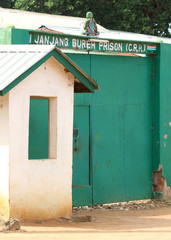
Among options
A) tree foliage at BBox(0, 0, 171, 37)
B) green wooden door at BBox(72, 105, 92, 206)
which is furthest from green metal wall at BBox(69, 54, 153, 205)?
tree foliage at BBox(0, 0, 171, 37)

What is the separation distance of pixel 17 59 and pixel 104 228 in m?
2.69

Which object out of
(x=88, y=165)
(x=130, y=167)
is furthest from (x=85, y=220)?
(x=130, y=167)

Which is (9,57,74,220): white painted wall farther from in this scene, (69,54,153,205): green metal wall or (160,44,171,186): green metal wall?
(160,44,171,186): green metal wall

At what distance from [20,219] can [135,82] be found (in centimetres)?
425

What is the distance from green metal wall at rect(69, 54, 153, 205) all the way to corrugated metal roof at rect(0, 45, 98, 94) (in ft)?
6.27

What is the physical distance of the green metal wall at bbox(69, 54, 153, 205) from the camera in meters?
11.0

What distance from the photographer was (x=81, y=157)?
10.8m

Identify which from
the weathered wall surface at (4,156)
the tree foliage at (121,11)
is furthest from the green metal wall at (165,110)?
the tree foliage at (121,11)

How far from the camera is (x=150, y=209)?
36.7 feet

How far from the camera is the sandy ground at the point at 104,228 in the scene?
305 inches

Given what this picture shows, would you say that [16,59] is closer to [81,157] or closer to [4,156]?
[4,156]

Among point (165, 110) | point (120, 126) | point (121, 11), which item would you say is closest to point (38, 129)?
point (120, 126)

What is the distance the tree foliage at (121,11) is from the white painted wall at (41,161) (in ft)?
49.1

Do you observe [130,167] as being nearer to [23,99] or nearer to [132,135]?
[132,135]
